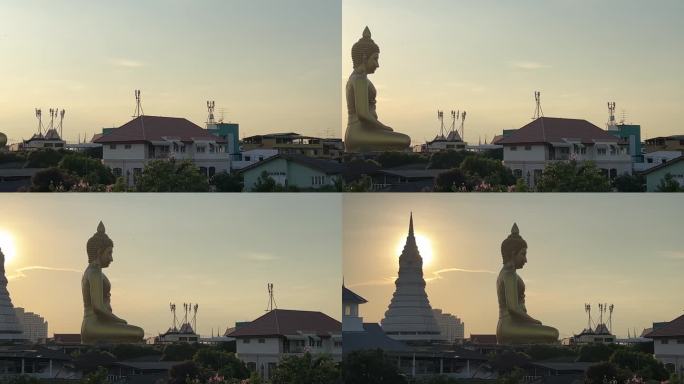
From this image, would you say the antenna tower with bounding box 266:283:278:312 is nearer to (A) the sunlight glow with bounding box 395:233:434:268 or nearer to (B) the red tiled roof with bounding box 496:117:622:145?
(A) the sunlight glow with bounding box 395:233:434:268

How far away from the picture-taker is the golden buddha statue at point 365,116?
1255cm

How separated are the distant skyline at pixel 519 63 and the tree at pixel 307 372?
2.40 metres

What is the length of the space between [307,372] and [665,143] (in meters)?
4.20

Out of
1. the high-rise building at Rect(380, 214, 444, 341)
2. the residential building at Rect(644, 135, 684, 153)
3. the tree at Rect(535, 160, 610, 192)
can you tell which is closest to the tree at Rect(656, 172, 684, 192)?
the residential building at Rect(644, 135, 684, 153)

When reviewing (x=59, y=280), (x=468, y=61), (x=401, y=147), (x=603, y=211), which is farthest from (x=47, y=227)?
(x=603, y=211)

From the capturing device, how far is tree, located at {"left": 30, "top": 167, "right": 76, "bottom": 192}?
496 inches

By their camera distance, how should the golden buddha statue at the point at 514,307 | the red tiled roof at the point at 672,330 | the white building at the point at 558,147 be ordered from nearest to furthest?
1. the red tiled roof at the point at 672,330
2. the golden buddha statue at the point at 514,307
3. the white building at the point at 558,147

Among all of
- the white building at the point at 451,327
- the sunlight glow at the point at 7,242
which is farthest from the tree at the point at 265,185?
the sunlight glow at the point at 7,242

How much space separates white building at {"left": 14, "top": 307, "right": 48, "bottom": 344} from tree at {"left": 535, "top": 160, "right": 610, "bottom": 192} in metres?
5.05

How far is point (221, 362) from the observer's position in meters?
12.6

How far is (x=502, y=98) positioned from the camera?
12609 millimetres

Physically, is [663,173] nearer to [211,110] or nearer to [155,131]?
[211,110]

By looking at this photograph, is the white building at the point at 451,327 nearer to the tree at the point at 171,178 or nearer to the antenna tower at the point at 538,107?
the antenna tower at the point at 538,107

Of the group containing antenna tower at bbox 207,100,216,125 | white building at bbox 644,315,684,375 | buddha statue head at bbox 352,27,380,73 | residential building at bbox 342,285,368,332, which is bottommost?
white building at bbox 644,315,684,375
